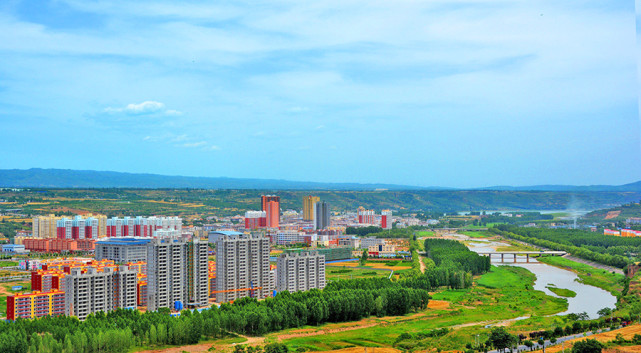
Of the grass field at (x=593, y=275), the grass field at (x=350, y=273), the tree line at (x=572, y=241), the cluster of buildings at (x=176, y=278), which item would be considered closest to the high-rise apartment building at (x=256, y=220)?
the tree line at (x=572, y=241)

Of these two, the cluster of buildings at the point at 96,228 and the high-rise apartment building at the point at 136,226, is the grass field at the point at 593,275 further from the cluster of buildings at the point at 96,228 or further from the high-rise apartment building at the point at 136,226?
the high-rise apartment building at the point at 136,226

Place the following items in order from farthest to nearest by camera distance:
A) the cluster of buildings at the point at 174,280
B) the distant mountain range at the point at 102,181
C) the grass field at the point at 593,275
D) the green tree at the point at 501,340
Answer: the distant mountain range at the point at 102,181, the grass field at the point at 593,275, the cluster of buildings at the point at 174,280, the green tree at the point at 501,340

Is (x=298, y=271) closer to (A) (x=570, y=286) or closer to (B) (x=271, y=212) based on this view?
(A) (x=570, y=286)

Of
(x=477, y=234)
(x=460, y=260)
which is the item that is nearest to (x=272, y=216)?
(x=477, y=234)

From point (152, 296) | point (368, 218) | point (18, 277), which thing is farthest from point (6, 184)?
point (152, 296)

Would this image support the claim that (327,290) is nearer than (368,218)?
Yes

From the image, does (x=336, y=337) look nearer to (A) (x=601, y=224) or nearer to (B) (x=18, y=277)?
(B) (x=18, y=277)
